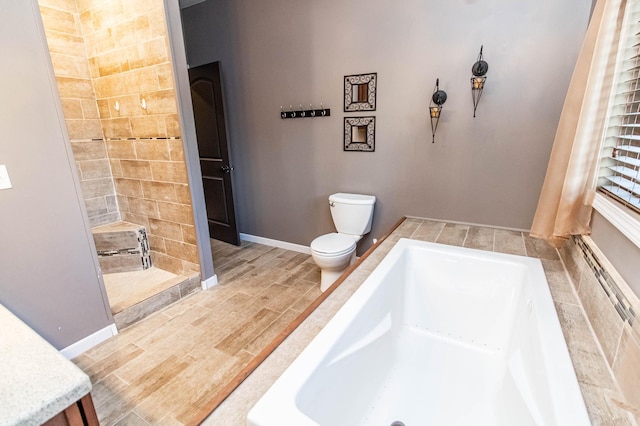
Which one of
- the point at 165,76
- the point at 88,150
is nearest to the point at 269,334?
the point at 165,76

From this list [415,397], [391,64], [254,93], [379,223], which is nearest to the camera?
[415,397]

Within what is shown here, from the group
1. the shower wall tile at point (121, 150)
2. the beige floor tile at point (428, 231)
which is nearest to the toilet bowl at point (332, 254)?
the beige floor tile at point (428, 231)

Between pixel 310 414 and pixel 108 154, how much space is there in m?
3.19

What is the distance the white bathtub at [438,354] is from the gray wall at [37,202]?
172 cm

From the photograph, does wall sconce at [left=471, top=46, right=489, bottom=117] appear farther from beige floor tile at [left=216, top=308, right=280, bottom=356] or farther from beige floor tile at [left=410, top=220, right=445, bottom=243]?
beige floor tile at [left=216, top=308, right=280, bottom=356]

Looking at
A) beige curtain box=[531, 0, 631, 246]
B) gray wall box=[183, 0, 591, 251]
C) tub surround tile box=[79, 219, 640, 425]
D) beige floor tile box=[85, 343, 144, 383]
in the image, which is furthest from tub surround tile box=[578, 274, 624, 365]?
beige floor tile box=[85, 343, 144, 383]

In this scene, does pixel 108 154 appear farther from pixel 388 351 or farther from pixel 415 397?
pixel 415 397

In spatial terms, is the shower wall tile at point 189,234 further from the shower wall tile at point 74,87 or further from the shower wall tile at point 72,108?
the shower wall tile at point 74,87

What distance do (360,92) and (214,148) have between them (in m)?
1.83

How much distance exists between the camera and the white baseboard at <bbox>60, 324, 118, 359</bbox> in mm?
1890

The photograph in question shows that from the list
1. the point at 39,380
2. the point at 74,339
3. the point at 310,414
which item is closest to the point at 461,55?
the point at 310,414

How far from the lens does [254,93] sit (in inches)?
124

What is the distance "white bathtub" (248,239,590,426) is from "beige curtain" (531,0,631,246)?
0.30 meters

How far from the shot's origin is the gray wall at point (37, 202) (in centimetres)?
154
